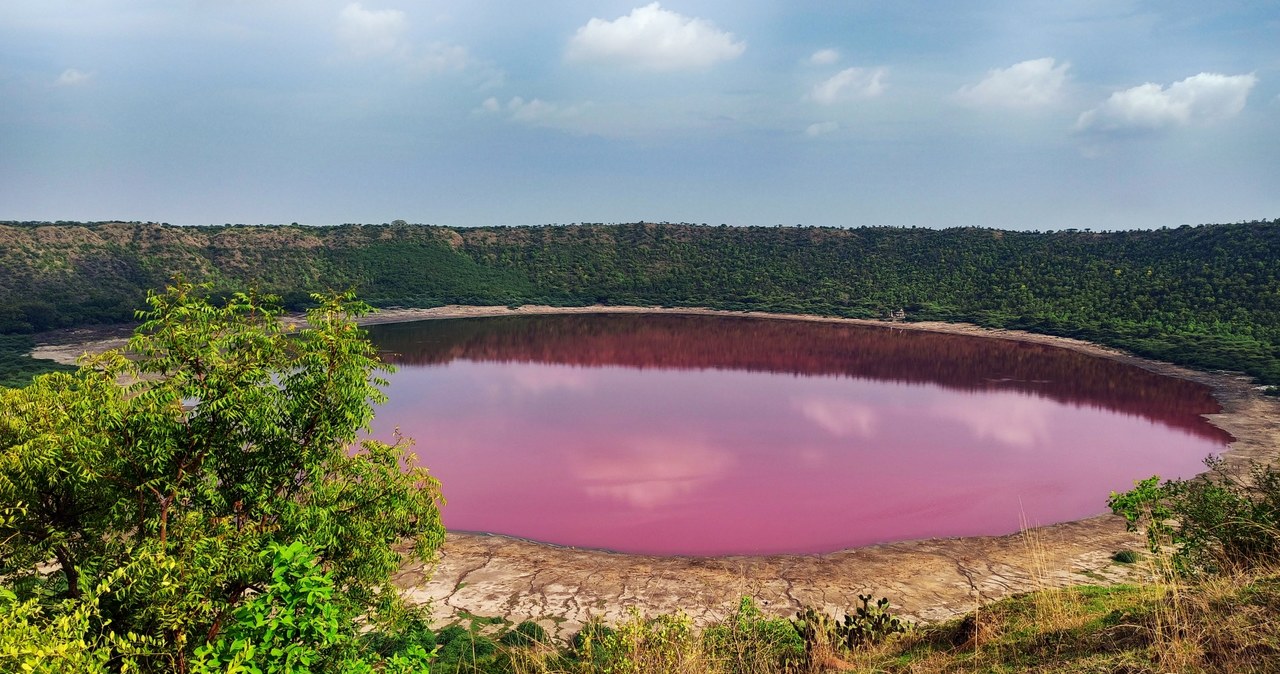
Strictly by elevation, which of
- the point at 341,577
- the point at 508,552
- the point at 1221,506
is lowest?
the point at 508,552

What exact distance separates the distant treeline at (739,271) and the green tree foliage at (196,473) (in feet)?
182

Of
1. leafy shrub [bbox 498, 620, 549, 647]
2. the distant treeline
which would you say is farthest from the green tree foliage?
the distant treeline

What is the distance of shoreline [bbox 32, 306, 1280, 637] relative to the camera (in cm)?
1592

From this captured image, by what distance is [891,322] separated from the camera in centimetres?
7869

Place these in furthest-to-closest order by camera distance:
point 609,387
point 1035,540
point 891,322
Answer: point 891,322 < point 609,387 < point 1035,540

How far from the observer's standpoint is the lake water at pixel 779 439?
22359mm

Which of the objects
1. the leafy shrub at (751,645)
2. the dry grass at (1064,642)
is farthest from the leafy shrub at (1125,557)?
the leafy shrub at (751,645)

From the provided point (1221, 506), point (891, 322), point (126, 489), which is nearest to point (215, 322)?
point (126, 489)

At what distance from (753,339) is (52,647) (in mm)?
64170

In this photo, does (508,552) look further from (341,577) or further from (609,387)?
(609,387)

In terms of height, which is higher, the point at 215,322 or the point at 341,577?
the point at 215,322

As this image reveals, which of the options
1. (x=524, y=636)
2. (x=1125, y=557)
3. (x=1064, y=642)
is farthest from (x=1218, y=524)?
(x=524, y=636)

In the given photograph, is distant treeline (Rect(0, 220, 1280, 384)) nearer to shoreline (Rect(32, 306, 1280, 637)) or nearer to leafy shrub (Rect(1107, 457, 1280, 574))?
shoreline (Rect(32, 306, 1280, 637))

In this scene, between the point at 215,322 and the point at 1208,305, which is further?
the point at 1208,305
